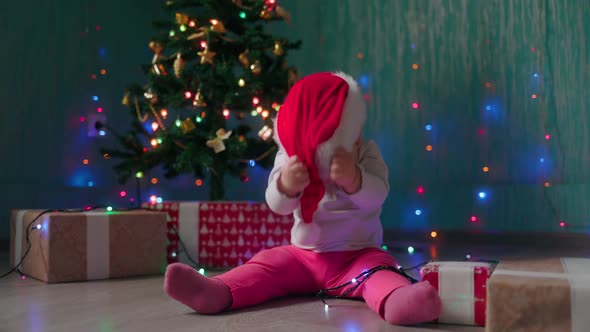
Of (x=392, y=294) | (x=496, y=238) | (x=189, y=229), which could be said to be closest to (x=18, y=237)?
(x=189, y=229)

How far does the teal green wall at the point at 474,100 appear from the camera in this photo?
277 centimetres

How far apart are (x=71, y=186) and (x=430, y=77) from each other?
1.90 meters

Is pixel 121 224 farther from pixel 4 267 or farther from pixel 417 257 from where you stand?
pixel 417 257

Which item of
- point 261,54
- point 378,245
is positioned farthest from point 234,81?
point 378,245

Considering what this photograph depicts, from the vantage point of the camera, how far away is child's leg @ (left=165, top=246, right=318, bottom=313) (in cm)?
126

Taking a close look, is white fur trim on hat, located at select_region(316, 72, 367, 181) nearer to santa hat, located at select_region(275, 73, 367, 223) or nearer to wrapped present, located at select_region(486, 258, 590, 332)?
santa hat, located at select_region(275, 73, 367, 223)

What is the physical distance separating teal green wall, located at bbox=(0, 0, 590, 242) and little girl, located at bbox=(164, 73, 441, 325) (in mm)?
1538

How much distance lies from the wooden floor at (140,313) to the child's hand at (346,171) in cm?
29

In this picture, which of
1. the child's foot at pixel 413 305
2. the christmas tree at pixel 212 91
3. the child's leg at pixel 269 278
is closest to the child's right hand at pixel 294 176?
the child's leg at pixel 269 278

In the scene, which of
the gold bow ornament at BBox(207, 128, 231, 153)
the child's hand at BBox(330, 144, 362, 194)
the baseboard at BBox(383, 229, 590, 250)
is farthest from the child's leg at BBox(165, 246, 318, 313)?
the baseboard at BBox(383, 229, 590, 250)

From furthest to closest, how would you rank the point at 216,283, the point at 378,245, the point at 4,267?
the point at 4,267 → the point at 378,245 → the point at 216,283

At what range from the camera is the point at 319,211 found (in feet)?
5.01

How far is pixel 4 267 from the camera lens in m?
2.08

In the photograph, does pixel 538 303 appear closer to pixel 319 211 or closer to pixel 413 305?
pixel 413 305
